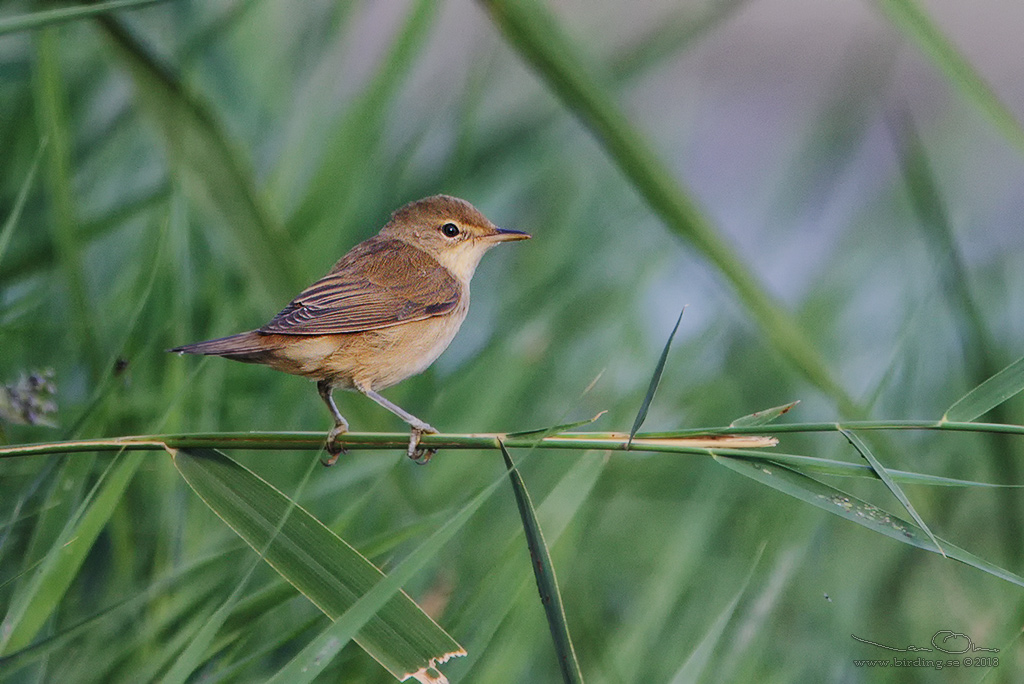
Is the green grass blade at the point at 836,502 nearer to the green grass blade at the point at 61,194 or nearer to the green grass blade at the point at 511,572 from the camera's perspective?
the green grass blade at the point at 511,572

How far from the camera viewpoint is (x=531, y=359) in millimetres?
2812

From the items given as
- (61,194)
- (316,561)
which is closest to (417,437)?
(316,561)

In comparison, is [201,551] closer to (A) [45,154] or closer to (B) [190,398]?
(B) [190,398]

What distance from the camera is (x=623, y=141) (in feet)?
4.17

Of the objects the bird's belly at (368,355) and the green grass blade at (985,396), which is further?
the bird's belly at (368,355)

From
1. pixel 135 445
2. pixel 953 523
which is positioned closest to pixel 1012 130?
pixel 135 445

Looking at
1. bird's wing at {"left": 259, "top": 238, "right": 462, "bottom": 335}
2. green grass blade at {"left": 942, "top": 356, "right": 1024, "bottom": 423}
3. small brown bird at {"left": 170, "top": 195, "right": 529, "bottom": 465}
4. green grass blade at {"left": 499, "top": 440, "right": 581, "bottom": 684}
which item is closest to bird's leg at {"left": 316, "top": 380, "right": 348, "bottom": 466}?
small brown bird at {"left": 170, "top": 195, "right": 529, "bottom": 465}

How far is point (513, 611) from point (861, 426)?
871 mm

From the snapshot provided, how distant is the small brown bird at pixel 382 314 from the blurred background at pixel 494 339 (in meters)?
0.08

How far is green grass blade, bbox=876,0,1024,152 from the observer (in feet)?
4.18

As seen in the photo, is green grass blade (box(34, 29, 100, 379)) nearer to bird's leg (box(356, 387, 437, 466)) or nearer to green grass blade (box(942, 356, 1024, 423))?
bird's leg (box(356, 387, 437, 466))
